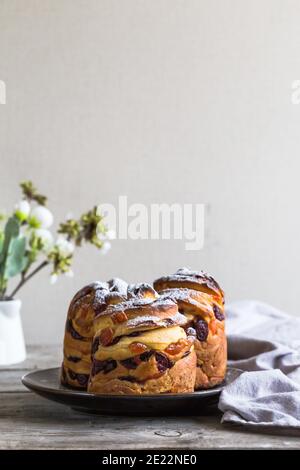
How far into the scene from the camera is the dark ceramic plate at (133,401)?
3.28 ft

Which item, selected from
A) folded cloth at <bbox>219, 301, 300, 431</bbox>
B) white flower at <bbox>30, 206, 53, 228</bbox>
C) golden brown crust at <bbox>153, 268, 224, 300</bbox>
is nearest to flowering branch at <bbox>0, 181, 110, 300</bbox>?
white flower at <bbox>30, 206, 53, 228</bbox>

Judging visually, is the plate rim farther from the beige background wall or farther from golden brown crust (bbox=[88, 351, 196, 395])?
the beige background wall

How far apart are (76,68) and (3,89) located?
25 centimetres

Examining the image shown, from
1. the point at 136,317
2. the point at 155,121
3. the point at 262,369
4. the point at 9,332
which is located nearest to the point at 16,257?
the point at 9,332

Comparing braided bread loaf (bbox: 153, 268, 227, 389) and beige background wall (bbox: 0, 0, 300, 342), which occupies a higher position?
beige background wall (bbox: 0, 0, 300, 342)

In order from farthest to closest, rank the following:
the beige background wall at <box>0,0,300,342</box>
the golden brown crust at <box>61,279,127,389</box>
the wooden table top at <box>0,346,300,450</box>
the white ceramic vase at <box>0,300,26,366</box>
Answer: the beige background wall at <box>0,0,300,342</box> → the white ceramic vase at <box>0,300,26,366</box> → the golden brown crust at <box>61,279,127,389</box> → the wooden table top at <box>0,346,300,450</box>

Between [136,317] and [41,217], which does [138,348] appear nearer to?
[136,317]

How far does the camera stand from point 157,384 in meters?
1.02

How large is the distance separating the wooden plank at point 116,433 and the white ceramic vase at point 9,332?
1.81 ft

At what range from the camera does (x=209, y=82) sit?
8.34 feet

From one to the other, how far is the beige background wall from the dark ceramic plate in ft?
4.76

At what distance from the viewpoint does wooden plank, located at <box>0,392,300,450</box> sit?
945mm

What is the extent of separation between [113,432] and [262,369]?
0.48 m
